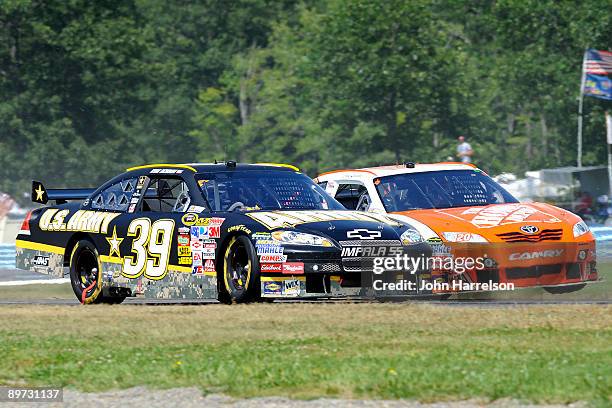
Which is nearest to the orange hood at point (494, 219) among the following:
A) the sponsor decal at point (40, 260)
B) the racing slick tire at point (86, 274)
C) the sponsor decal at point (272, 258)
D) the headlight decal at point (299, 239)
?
the headlight decal at point (299, 239)

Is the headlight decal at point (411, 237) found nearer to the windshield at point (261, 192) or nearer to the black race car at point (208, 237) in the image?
the black race car at point (208, 237)

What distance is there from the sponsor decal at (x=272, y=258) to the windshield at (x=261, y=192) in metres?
1.06

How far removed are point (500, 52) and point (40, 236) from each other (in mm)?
63100

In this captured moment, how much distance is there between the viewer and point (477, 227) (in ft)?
51.0

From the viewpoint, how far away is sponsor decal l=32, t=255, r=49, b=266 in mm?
16594

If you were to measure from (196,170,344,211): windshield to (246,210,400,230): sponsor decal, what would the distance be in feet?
1.30

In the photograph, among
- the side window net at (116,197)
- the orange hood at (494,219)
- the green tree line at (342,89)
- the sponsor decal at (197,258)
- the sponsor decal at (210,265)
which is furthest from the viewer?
the green tree line at (342,89)

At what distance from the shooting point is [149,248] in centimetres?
1512

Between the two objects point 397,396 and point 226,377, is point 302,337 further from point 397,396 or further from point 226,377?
point 397,396

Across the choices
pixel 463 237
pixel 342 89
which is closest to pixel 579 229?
pixel 463 237

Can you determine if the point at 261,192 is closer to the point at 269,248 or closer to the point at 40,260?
the point at 269,248

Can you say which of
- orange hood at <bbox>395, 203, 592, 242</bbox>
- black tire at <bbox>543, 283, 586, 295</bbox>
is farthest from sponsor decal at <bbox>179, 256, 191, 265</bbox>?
black tire at <bbox>543, 283, 586, 295</bbox>

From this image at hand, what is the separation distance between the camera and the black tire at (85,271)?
15891 millimetres

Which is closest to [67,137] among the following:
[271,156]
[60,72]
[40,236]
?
[60,72]
